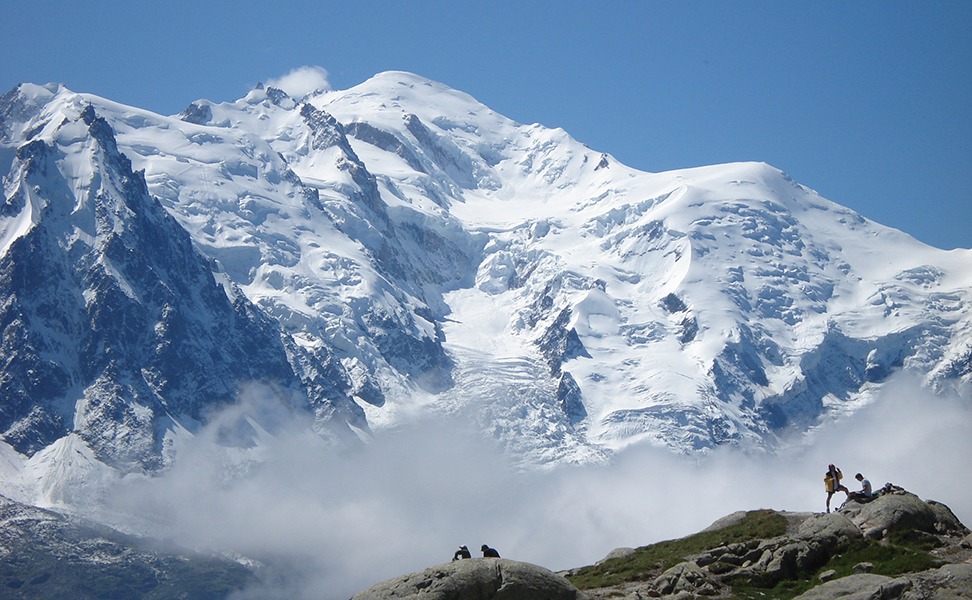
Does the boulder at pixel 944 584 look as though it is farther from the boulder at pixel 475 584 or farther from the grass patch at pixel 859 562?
the boulder at pixel 475 584

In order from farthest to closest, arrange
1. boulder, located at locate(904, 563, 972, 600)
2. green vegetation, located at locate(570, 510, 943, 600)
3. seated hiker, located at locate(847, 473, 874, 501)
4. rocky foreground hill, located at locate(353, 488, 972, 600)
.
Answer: seated hiker, located at locate(847, 473, 874, 501)
green vegetation, located at locate(570, 510, 943, 600)
rocky foreground hill, located at locate(353, 488, 972, 600)
boulder, located at locate(904, 563, 972, 600)

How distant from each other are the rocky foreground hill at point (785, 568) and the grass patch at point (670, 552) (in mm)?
133

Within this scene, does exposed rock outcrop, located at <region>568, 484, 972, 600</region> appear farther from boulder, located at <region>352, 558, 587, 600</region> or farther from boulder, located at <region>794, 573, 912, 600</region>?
boulder, located at <region>352, 558, 587, 600</region>

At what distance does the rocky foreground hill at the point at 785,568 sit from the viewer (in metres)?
54.8

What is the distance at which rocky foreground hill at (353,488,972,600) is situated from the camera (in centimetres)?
5481

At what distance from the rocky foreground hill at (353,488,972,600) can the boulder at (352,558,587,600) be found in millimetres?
45

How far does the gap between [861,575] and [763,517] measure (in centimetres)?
2121

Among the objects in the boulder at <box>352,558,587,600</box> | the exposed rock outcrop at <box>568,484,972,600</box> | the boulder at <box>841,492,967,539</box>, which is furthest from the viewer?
the boulder at <box>841,492,967,539</box>

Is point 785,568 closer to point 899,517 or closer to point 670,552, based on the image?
point 899,517

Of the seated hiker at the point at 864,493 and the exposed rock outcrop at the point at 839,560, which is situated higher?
the seated hiker at the point at 864,493

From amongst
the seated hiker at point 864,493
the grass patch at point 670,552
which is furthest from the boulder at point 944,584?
the seated hiker at point 864,493

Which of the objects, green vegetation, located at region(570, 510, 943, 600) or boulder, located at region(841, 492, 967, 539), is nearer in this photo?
green vegetation, located at region(570, 510, 943, 600)

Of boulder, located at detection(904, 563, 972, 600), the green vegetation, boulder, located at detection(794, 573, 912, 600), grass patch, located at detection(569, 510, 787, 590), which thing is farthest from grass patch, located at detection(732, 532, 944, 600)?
grass patch, located at detection(569, 510, 787, 590)

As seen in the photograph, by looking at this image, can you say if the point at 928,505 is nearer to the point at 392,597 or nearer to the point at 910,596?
the point at 910,596
